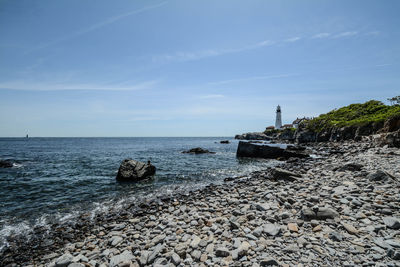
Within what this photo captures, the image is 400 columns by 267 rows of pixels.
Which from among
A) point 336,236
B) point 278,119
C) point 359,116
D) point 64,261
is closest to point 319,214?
point 336,236

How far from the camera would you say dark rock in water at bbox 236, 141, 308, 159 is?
29209 mm

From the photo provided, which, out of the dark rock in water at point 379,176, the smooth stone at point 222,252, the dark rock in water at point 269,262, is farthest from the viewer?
the dark rock in water at point 379,176

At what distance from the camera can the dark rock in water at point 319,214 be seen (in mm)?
5820

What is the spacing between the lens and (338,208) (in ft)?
21.5

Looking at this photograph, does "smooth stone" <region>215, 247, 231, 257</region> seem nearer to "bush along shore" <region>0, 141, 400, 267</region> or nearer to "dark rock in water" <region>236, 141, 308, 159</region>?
"bush along shore" <region>0, 141, 400, 267</region>

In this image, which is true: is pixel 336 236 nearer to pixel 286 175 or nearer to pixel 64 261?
pixel 64 261

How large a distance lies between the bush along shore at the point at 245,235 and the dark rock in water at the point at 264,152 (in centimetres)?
2077

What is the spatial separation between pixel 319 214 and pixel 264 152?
90.0 ft

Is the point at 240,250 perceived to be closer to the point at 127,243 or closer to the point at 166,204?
the point at 127,243

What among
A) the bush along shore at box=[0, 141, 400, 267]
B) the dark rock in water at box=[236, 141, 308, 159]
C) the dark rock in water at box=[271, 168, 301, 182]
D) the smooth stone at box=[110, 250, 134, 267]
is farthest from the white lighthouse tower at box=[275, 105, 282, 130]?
the smooth stone at box=[110, 250, 134, 267]

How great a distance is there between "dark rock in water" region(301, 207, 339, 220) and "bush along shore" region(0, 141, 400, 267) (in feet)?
0.10

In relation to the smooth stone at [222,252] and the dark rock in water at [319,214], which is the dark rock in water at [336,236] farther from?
the smooth stone at [222,252]

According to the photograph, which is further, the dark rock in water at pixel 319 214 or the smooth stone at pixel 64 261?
the dark rock in water at pixel 319 214

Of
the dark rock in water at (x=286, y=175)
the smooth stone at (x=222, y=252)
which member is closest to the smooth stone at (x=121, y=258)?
the smooth stone at (x=222, y=252)
